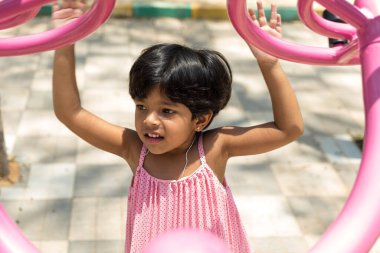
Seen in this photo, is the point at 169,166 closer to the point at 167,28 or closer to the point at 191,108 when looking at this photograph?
the point at 191,108

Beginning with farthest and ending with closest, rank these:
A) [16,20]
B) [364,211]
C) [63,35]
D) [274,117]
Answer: [274,117] < [16,20] < [63,35] < [364,211]

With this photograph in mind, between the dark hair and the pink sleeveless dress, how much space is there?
0.14 metres

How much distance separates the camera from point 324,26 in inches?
64.0

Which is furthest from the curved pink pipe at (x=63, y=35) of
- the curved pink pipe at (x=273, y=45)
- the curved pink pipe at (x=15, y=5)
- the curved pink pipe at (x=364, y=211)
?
the curved pink pipe at (x=364, y=211)

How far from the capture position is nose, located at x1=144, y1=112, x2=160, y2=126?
4.69 ft

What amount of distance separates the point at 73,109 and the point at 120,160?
220 centimetres

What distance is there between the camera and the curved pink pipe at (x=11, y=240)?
0.84m

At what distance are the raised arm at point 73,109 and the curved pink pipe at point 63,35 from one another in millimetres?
94

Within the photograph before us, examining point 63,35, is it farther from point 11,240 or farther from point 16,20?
point 11,240

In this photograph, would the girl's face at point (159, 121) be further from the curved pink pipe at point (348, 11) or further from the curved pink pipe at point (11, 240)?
the curved pink pipe at point (11, 240)

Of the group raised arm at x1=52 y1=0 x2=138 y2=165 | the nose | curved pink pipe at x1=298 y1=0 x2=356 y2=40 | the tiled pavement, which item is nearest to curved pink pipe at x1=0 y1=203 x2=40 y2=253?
the nose

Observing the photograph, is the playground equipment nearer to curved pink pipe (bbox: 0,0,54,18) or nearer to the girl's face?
the girl's face

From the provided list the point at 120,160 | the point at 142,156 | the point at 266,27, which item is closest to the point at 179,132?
the point at 142,156

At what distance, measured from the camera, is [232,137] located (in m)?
1.63
